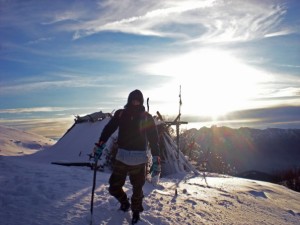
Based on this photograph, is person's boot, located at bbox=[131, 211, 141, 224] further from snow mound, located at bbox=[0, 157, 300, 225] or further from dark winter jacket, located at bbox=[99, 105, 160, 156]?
dark winter jacket, located at bbox=[99, 105, 160, 156]

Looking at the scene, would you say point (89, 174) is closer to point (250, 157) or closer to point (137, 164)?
point (137, 164)

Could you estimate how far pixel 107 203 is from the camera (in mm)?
7312

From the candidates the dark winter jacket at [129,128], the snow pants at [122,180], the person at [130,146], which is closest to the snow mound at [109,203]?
the snow pants at [122,180]

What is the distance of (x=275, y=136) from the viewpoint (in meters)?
137

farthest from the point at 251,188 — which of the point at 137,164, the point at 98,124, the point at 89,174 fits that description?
the point at 98,124

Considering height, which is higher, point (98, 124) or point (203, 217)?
point (98, 124)

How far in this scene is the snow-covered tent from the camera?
53.9ft

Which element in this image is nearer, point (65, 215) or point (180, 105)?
point (65, 215)

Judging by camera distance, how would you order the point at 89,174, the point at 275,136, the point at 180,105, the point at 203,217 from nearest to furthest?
the point at 203,217, the point at 89,174, the point at 180,105, the point at 275,136

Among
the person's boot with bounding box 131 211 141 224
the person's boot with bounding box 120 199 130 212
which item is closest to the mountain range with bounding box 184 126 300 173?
the person's boot with bounding box 120 199 130 212

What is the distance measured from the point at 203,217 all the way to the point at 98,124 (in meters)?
12.1

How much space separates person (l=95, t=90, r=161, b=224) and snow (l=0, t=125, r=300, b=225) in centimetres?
54

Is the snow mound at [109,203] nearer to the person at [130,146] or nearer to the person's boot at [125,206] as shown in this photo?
the person's boot at [125,206]

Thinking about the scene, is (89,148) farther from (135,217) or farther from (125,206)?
(135,217)
